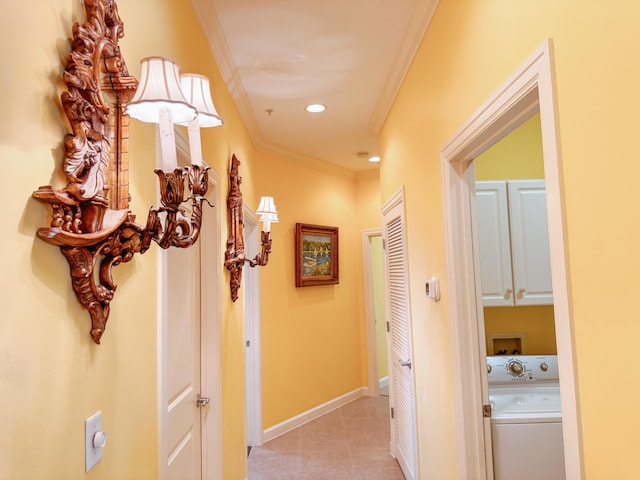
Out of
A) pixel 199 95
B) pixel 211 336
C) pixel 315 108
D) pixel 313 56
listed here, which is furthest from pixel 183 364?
pixel 315 108

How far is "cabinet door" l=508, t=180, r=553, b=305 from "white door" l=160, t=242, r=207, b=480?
5.87 ft

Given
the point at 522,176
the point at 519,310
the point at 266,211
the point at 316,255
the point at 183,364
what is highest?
the point at 522,176

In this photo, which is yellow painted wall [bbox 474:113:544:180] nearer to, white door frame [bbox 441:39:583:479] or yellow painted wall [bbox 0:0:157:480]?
white door frame [bbox 441:39:583:479]

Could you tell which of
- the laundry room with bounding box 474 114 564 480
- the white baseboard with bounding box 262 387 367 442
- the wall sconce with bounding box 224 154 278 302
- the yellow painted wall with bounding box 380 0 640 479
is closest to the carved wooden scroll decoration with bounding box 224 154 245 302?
the wall sconce with bounding box 224 154 278 302

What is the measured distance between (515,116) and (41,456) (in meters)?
1.47

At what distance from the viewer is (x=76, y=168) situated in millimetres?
825

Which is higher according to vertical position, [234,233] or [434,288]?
[234,233]

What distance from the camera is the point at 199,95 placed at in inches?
40.4

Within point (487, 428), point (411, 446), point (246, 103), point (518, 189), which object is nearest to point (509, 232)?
point (518, 189)

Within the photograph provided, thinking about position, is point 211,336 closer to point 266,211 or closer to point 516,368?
point 266,211

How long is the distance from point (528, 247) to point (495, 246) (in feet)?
0.62

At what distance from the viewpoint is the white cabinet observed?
7.84ft

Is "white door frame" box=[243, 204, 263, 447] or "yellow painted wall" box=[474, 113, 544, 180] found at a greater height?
"yellow painted wall" box=[474, 113, 544, 180]

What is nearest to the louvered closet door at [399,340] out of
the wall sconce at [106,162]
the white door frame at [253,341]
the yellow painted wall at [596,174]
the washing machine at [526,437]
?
the washing machine at [526,437]
